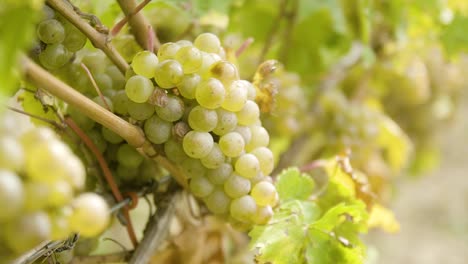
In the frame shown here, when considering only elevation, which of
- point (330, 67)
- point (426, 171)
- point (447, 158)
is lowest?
point (330, 67)

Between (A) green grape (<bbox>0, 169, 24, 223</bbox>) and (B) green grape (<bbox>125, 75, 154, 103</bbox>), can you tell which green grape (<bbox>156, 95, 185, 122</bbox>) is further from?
(A) green grape (<bbox>0, 169, 24, 223</bbox>)

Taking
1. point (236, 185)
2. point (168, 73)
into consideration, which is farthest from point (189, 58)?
point (236, 185)

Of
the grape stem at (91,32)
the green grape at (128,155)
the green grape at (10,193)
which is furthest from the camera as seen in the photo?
the green grape at (128,155)

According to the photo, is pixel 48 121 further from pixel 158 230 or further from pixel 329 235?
pixel 329 235

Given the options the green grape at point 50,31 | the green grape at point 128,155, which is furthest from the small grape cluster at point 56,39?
the green grape at point 128,155

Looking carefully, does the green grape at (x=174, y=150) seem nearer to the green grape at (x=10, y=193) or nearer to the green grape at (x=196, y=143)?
the green grape at (x=196, y=143)

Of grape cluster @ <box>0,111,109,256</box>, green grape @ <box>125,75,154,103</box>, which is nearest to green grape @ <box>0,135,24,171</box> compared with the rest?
grape cluster @ <box>0,111,109,256</box>

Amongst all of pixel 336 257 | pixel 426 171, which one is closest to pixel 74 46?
pixel 336 257
